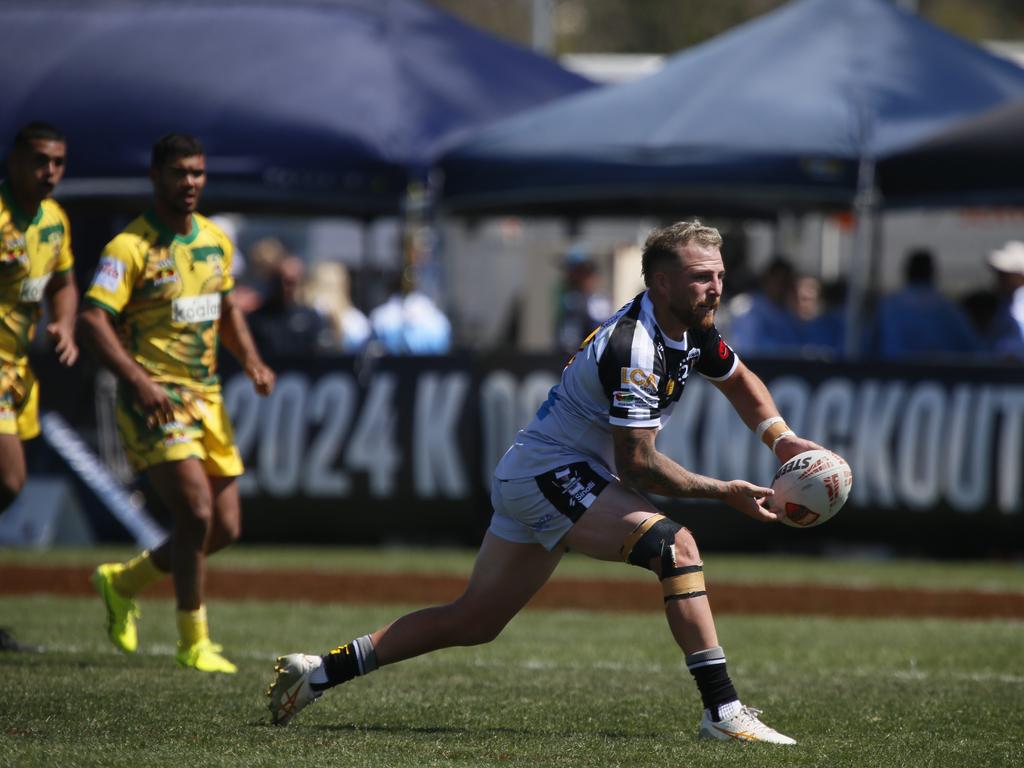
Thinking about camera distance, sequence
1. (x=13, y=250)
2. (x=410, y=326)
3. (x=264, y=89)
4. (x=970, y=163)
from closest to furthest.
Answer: (x=13, y=250), (x=970, y=163), (x=410, y=326), (x=264, y=89)

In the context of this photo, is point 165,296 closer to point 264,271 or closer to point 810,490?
point 810,490

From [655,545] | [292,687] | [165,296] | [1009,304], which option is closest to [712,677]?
[655,545]

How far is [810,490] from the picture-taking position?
6055 mm

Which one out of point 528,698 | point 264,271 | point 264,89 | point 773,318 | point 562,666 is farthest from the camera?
point 264,271

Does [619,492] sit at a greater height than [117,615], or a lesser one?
greater

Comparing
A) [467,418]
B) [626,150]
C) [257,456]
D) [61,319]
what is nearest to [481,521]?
[467,418]

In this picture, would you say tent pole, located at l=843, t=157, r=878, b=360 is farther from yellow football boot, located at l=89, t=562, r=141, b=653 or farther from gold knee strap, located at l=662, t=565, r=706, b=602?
gold knee strap, located at l=662, t=565, r=706, b=602

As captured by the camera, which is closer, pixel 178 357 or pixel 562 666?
pixel 178 357

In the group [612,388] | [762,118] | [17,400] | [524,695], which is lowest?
[524,695]

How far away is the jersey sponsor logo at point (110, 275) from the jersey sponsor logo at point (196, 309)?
0.29 metres

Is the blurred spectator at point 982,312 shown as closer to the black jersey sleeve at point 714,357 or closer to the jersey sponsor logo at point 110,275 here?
the black jersey sleeve at point 714,357

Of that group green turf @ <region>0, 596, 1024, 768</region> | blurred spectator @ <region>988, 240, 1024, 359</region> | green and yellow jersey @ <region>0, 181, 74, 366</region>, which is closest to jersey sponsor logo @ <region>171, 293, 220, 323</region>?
green and yellow jersey @ <region>0, 181, 74, 366</region>

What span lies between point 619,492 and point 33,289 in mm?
3714

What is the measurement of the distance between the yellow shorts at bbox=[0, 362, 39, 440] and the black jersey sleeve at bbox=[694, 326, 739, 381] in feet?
12.1
